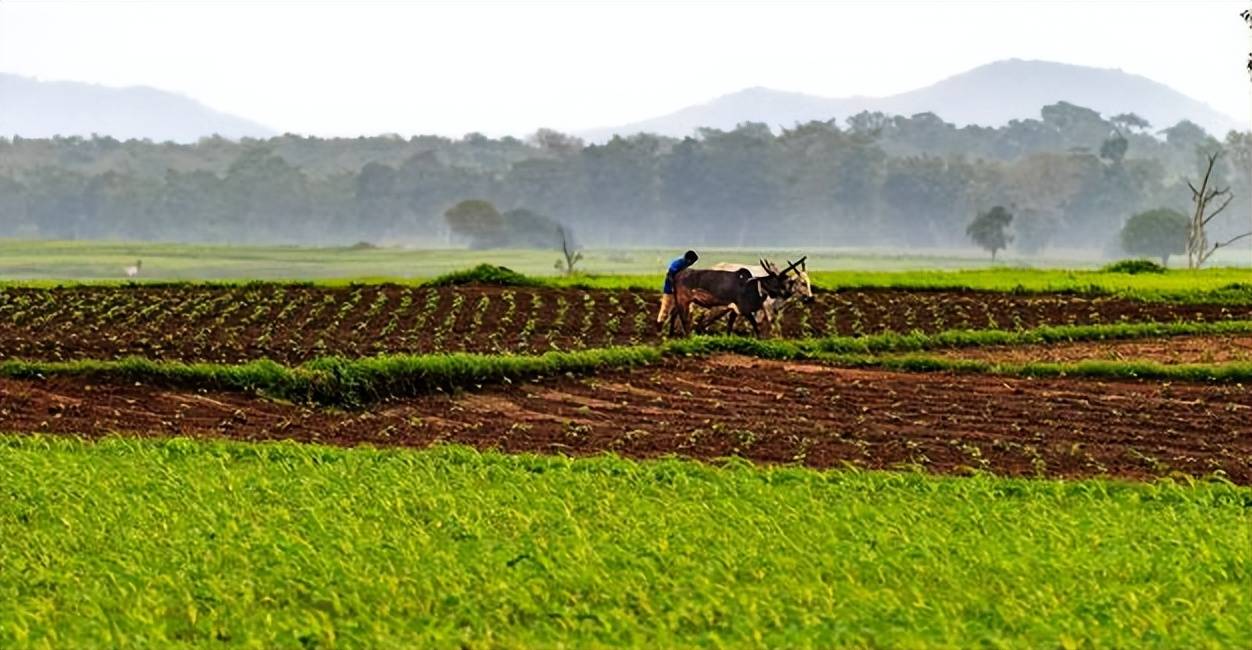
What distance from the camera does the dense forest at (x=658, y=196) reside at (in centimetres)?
15288

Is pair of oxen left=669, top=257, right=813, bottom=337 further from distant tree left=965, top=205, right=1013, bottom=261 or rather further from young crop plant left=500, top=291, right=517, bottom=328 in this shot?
distant tree left=965, top=205, right=1013, bottom=261

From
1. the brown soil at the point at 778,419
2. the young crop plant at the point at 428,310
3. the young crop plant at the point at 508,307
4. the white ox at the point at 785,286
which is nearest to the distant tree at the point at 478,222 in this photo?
the young crop plant at the point at 428,310

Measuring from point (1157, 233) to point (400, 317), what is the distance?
332 ft

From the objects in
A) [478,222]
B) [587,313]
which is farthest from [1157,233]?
[587,313]

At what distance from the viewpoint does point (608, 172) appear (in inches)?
6137

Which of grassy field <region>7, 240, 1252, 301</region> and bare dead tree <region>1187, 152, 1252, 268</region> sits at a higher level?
bare dead tree <region>1187, 152, 1252, 268</region>

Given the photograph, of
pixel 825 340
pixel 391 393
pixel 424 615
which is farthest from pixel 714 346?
pixel 424 615

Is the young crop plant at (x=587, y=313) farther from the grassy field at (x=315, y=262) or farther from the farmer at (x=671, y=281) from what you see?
the grassy field at (x=315, y=262)

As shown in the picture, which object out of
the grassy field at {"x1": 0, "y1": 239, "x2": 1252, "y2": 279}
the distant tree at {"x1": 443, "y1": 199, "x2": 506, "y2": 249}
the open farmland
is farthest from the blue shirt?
the distant tree at {"x1": 443, "y1": 199, "x2": 506, "y2": 249}

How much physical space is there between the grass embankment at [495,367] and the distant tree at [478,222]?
108 m

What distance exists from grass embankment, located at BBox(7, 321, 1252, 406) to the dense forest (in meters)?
125

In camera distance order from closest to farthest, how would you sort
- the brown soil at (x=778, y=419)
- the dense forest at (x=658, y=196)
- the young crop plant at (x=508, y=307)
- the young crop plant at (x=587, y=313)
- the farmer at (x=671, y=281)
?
the brown soil at (x=778, y=419)
the farmer at (x=671, y=281)
the young crop plant at (x=587, y=313)
the young crop plant at (x=508, y=307)
the dense forest at (x=658, y=196)

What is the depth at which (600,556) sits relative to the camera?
11422mm

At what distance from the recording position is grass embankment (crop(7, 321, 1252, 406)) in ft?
70.6
